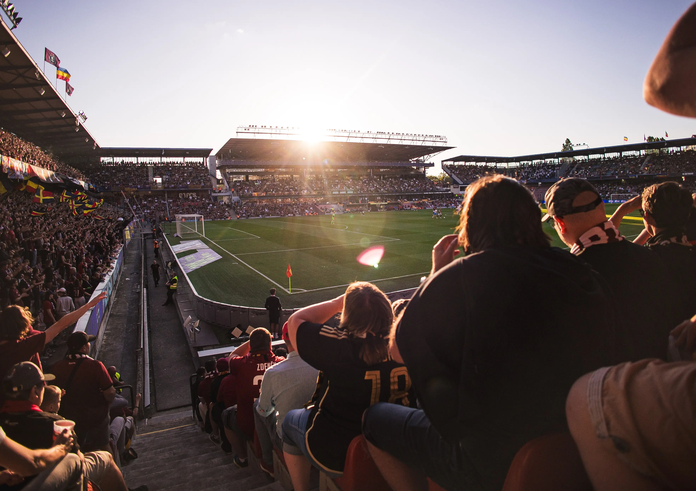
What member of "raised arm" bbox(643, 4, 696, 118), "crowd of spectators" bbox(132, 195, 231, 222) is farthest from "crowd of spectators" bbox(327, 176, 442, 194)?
"raised arm" bbox(643, 4, 696, 118)

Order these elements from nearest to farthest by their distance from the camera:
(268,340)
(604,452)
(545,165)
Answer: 1. (604,452)
2. (268,340)
3. (545,165)

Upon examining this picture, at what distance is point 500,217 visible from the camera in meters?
1.59

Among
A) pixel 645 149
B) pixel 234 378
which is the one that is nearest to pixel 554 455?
pixel 234 378

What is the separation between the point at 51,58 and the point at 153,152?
44.7 metres

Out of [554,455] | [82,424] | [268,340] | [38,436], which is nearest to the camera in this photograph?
[554,455]

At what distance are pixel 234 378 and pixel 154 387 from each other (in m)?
6.28

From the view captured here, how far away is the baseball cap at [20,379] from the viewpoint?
7.86ft

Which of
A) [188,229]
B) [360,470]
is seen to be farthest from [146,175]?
[360,470]

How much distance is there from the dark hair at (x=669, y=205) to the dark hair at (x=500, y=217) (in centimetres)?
189

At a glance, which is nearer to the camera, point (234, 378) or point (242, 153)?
point (234, 378)

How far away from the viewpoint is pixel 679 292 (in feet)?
7.69

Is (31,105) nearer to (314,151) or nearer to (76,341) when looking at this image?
(76,341)

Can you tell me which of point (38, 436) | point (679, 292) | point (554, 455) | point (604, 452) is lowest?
point (38, 436)

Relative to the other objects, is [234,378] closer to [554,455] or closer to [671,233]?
[554,455]
